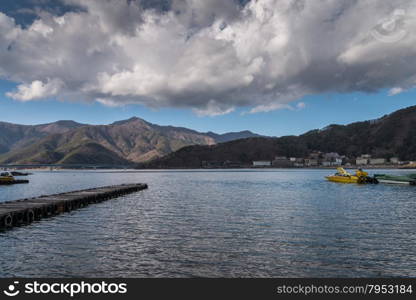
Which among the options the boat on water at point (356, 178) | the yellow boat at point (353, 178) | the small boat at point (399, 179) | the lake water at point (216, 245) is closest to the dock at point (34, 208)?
the lake water at point (216, 245)

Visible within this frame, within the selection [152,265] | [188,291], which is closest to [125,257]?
[152,265]

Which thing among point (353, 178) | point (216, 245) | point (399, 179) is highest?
point (216, 245)

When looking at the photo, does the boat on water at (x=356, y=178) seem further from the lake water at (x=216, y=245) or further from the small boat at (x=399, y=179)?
the lake water at (x=216, y=245)

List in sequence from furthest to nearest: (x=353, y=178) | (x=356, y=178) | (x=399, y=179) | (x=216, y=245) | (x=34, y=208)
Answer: (x=353, y=178) < (x=356, y=178) < (x=399, y=179) < (x=34, y=208) < (x=216, y=245)

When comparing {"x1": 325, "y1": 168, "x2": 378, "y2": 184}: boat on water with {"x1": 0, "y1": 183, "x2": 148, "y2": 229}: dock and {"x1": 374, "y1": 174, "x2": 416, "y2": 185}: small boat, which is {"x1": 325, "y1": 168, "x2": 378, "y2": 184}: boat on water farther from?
{"x1": 0, "y1": 183, "x2": 148, "y2": 229}: dock

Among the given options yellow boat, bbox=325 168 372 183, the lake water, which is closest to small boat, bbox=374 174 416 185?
yellow boat, bbox=325 168 372 183

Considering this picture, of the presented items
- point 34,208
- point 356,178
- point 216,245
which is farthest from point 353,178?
point 216,245

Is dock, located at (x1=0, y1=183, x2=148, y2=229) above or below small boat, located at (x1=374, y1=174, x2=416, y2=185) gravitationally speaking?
above

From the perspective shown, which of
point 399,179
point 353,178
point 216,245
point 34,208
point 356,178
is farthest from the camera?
point 353,178

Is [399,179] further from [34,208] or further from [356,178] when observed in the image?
[34,208]

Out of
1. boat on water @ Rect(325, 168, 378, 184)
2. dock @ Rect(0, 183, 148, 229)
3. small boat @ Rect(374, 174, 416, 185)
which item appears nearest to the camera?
dock @ Rect(0, 183, 148, 229)

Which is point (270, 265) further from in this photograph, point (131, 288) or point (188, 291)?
point (131, 288)

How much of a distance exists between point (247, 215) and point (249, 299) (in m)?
27.5

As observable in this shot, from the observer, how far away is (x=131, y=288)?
1686 cm
